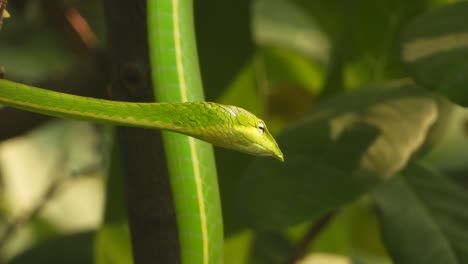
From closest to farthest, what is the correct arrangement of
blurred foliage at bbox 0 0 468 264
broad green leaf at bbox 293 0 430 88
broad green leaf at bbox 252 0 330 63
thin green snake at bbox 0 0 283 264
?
thin green snake at bbox 0 0 283 264 < blurred foliage at bbox 0 0 468 264 < broad green leaf at bbox 293 0 430 88 < broad green leaf at bbox 252 0 330 63

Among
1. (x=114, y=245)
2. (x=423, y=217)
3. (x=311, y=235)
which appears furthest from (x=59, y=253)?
(x=423, y=217)

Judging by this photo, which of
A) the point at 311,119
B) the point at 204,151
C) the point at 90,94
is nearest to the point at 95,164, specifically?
the point at 90,94

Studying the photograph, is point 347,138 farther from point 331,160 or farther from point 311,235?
point 311,235

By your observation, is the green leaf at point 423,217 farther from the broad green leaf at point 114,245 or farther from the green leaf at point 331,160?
the broad green leaf at point 114,245

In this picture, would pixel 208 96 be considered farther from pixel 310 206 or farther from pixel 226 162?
pixel 310 206

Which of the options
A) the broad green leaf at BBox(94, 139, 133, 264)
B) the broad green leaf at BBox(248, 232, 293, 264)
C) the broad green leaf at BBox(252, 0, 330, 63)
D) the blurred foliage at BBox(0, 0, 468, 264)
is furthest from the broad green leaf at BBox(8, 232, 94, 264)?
the broad green leaf at BBox(252, 0, 330, 63)

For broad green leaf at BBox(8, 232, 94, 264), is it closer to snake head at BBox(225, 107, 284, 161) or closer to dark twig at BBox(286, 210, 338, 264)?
dark twig at BBox(286, 210, 338, 264)
